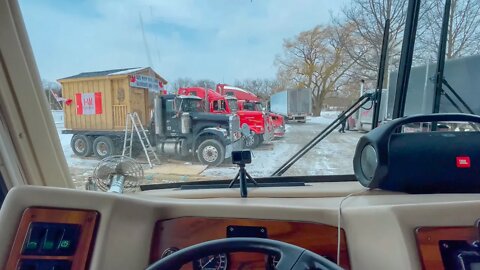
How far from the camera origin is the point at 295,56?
1581 millimetres

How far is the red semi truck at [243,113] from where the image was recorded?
1754 millimetres

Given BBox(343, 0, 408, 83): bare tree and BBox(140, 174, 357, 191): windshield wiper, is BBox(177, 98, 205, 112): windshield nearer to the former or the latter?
BBox(140, 174, 357, 191): windshield wiper

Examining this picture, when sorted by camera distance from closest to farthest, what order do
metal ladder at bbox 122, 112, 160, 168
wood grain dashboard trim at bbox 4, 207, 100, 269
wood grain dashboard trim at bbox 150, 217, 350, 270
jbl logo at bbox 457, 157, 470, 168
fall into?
wood grain dashboard trim at bbox 4, 207, 100, 269, wood grain dashboard trim at bbox 150, 217, 350, 270, jbl logo at bbox 457, 157, 470, 168, metal ladder at bbox 122, 112, 160, 168

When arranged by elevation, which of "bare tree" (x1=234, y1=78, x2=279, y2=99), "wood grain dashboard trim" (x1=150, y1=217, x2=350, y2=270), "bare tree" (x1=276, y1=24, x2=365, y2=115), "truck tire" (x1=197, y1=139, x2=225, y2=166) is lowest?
"wood grain dashboard trim" (x1=150, y1=217, x2=350, y2=270)

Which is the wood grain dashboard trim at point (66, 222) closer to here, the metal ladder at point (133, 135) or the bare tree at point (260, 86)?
the metal ladder at point (133, 135)

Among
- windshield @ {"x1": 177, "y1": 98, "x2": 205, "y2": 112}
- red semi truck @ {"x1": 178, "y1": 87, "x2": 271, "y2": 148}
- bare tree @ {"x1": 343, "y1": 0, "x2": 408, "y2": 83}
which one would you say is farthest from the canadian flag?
bare tree @ {"x1": 343, "y1": 0, "x2": 408, "y2": 83}

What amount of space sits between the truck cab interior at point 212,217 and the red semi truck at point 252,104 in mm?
362

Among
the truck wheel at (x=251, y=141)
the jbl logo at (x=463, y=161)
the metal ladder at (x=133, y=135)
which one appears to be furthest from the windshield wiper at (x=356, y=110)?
the metal ladder at (x=133, y=135)

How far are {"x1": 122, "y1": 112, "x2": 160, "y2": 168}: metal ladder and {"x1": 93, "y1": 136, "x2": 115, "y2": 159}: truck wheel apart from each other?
0.08 metres

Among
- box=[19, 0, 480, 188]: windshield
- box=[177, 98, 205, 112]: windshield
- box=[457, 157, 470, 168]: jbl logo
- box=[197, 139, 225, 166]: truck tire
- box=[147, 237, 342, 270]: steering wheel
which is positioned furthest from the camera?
box=[177, 98, 205, 112]: windshield

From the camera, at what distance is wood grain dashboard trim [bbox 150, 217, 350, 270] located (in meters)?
1.10

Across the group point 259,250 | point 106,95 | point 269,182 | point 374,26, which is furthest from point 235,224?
point 374,26

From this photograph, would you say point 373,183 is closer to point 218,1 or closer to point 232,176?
point 232,176

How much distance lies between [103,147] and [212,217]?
80 centimetres
